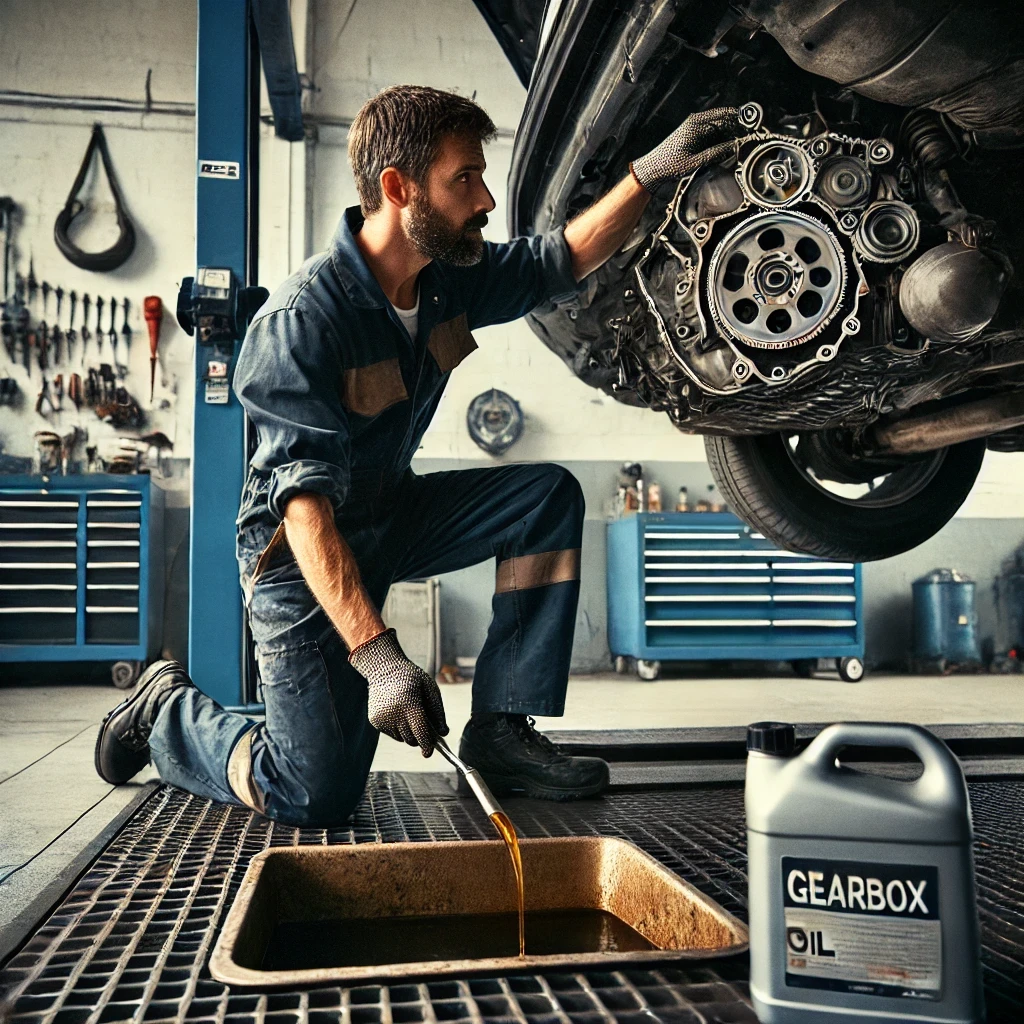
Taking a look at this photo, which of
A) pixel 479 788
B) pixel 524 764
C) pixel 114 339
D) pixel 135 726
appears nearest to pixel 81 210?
pixel 114 339

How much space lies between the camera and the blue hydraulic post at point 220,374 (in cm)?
248

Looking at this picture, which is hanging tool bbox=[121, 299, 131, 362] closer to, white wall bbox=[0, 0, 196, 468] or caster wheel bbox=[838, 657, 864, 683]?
white wall bbox=[0, 0, 196, 468]

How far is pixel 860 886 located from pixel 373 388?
109 cm

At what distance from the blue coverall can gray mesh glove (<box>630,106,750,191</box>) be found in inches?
12.7

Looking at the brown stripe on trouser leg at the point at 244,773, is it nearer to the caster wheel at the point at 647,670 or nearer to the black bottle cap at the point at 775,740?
the black bottle cap at the point at 775,740

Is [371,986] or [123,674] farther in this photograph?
[123,674]

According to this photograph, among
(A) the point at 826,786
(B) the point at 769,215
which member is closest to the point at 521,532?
(B) the point at 769,215

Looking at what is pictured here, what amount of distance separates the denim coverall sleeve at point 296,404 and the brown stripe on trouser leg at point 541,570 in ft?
1.52

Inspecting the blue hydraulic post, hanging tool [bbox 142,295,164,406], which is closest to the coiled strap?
hanging tool [bbox 142,295,164,406]

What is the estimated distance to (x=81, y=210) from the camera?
5355 millimetres

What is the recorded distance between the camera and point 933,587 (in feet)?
17.0

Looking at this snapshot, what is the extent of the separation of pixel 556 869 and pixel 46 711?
9.67 ft

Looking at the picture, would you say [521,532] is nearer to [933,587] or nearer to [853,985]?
[853,985]

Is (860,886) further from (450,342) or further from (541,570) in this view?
(450,342)
